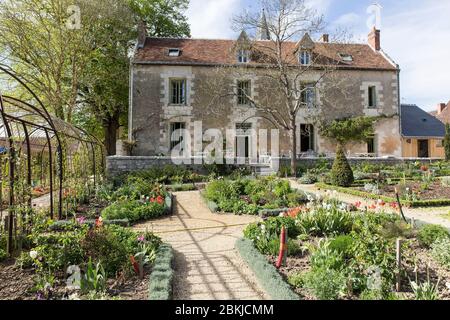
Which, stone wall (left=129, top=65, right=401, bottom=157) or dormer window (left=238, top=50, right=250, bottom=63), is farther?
dormer window (left=238, top=50, right=250, bottom=63)

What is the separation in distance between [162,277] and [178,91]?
15747mm

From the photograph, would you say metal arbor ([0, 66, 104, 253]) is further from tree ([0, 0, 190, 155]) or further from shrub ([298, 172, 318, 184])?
shrub ([298, 172, 318, 184])

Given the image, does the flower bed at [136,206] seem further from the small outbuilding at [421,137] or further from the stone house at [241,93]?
the small outbuilding at [421,137]

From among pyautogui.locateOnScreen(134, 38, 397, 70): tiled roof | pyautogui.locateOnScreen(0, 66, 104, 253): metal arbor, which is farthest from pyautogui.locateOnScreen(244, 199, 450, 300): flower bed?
pyautogui.locateOnScreen(134, 38, 397, 70): tiled roof

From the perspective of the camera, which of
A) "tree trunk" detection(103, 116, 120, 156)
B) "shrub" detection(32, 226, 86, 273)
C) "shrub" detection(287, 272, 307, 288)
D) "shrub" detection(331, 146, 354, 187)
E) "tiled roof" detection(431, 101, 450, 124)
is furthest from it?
"tiled roof" detection(431, 101, 450, 124)

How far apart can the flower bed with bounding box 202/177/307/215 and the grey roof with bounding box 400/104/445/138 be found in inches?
618

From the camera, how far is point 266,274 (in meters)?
4.06

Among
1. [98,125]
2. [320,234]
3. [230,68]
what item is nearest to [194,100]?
[230,68]

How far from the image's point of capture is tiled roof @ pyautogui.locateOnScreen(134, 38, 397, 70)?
18688mm

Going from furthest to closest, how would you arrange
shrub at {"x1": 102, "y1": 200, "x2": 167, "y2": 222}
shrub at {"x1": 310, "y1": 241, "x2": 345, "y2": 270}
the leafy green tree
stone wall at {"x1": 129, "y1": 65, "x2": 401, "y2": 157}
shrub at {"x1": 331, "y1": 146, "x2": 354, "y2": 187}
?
the leafy green tree, stone wall at {"x1": 129, "y1": 65, "x2": 401, "y2": 157}, shrub at {"x1": 331, "y1": 146, "x2": 354, "y2": 187}, shrub at {"x1": 102, "y1": 200, "x2": 167, "y2": 222}, shrub at {"x1": 310, "y1": 241, "x2": 345, "y2": 270}

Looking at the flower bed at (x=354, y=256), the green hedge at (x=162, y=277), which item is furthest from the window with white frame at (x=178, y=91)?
the green hedge at (x=162, y=277)

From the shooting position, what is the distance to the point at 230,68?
1762 centimetres

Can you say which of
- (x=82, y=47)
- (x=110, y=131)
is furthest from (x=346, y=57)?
(x=110, y=131)

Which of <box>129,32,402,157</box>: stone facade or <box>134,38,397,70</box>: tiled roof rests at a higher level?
<box>134,38,397,70</box>: tiled roof
